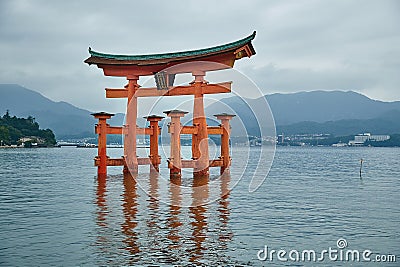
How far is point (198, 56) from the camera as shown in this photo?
25.5m

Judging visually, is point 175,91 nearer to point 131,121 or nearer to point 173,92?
point 173,92

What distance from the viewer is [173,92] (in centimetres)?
2792

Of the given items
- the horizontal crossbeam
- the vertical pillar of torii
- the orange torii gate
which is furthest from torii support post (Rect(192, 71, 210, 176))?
the vertical pillar of torii

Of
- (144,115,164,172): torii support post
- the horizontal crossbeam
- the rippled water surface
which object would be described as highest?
the horizontal crossbeam

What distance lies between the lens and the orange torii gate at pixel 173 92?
2550cm

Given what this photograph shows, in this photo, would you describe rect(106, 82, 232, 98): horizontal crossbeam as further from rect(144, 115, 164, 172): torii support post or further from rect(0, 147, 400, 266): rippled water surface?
rect(0, 147, 400, 266): rippled water surface

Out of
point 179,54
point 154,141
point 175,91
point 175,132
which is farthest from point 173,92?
point 154,141

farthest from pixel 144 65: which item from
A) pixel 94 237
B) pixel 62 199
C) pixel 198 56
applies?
pixel 94 237

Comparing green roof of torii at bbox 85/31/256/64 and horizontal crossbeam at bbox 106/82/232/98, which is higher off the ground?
green roof of torii at bbox 85/31/256/64

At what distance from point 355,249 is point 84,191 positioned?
47.7 feet

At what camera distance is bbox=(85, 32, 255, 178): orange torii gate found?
2550 centimetres

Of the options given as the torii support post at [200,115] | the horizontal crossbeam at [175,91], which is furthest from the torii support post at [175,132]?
the horizontal crossbeam at [175,91]

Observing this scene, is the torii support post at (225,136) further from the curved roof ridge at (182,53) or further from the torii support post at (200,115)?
Result: the curved roof ridge at (182,53)

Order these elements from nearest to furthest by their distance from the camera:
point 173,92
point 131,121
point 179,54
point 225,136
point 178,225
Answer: point 178,225
point 179,54
point 173,92
point 131,121
point 225,136
